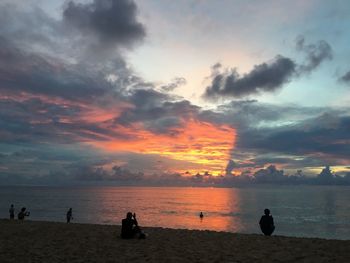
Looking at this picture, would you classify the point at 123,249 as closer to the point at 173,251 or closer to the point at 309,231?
the point at 173,251

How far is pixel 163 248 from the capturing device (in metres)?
16.0

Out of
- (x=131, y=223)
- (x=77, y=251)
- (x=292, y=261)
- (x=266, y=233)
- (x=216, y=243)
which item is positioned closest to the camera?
(x=292, y=261)

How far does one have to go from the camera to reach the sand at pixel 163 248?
13711 mm

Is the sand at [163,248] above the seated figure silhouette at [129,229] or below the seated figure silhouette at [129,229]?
below

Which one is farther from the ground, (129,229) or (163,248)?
(129,229)

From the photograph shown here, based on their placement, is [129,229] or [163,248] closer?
[163,248]

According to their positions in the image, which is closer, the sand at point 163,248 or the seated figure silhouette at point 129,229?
the sand at point 163,248

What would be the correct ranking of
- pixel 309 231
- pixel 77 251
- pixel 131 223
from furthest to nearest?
pixel 309 231 → pixel 131 223 → pixel 77 251

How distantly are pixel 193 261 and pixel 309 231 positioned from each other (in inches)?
2355

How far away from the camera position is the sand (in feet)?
45.0

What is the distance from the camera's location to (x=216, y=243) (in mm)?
17281

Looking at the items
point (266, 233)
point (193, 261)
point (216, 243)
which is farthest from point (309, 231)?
point (193, 261)

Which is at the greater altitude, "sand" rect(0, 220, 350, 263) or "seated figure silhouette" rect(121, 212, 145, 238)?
"seated figure silhouette" rect(121, 212, 145, 238)

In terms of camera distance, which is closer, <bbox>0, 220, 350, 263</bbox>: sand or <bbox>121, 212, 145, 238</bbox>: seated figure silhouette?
<bbox>0, 220, 350, 263</bbox>: sand
